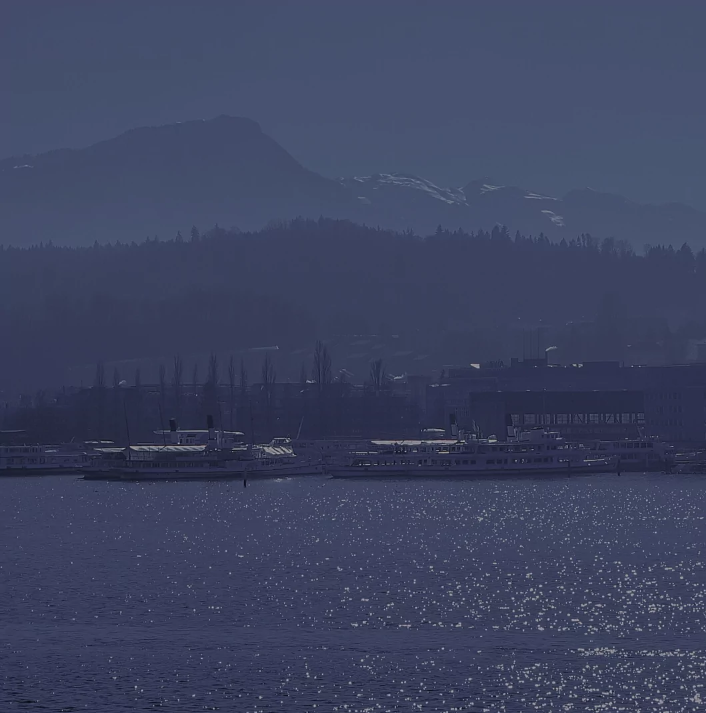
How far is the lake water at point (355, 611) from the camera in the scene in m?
51.4

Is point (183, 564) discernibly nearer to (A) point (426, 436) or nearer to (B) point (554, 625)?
(B) point (554, 625)

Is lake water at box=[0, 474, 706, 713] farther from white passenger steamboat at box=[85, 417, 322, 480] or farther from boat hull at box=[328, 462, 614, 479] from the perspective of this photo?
white passenger steamboat at box=[85, 417, 322, 480]

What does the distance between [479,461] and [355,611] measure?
89776 mm

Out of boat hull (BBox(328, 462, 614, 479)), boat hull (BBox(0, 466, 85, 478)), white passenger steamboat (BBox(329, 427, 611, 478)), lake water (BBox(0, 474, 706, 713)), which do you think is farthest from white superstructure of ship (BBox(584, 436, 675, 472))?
lake water (BBox(0, 474, 706, 713))

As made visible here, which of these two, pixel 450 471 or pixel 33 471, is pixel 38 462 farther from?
pixel 450 471

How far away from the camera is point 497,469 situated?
152 m

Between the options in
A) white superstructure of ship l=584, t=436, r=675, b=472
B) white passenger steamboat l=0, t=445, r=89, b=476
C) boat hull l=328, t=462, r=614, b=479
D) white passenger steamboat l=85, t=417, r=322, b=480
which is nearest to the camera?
boat hull l=328, t=462, r=614, b=479

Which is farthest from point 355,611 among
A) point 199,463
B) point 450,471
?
point 199,463

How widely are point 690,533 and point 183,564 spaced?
28566 mm

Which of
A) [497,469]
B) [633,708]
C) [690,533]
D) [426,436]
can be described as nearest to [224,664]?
[633,708]

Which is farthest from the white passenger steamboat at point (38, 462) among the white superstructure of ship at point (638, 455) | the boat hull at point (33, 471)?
the white superstructure of ship at point (638, 455)

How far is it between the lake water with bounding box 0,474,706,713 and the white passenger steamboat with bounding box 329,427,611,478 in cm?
4392

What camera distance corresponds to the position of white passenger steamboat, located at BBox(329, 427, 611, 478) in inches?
5989

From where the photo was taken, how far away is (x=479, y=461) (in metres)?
153
